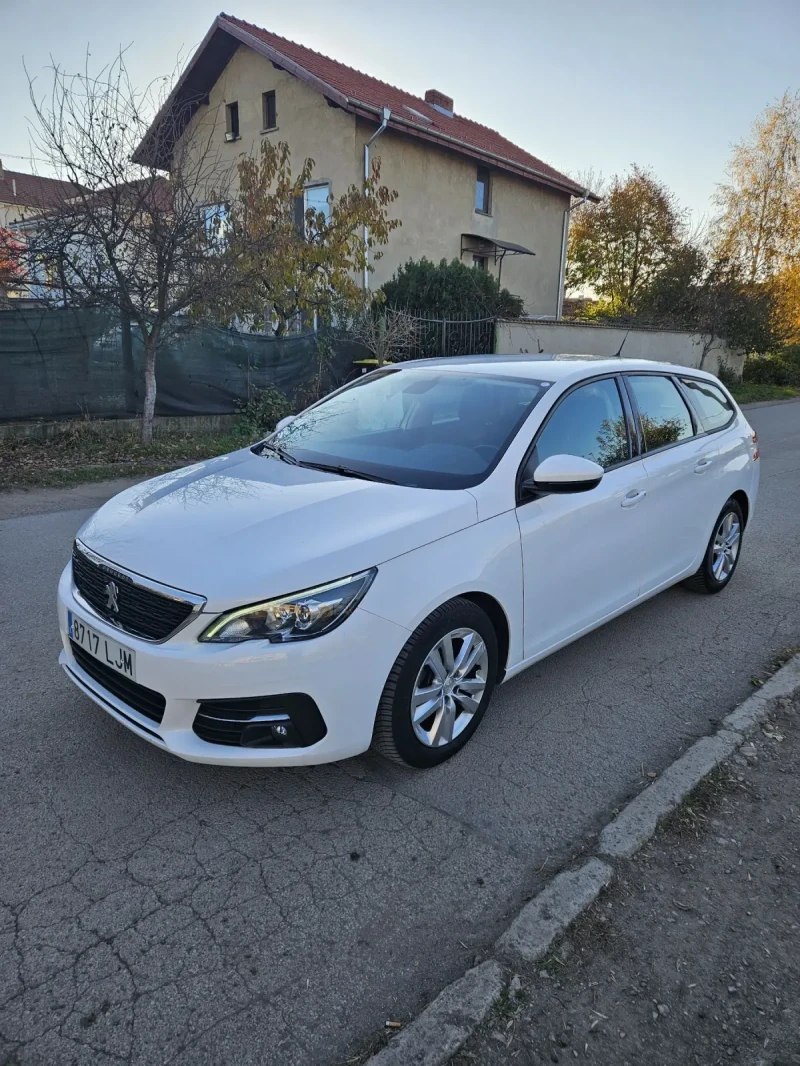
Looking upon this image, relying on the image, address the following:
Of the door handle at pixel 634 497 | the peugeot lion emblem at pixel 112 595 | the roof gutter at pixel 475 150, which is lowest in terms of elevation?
the peugeot lion emblem at pixel 112 595

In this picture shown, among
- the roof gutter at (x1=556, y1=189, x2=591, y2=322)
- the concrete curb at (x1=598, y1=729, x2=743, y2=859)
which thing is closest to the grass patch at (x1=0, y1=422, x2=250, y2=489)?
the concrete curb at (x1=598, y1=729, x2=743, y2=859)

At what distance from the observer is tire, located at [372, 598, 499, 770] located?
8.94ft

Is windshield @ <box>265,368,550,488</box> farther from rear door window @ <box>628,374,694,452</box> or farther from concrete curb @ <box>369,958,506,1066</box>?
concrete curb @ <box>369,958,506,1066</box>

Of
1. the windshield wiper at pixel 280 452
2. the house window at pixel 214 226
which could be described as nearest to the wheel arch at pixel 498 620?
the windshield wiper at pixel 280 452

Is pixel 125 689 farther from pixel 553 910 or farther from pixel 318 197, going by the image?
pixel 318 197

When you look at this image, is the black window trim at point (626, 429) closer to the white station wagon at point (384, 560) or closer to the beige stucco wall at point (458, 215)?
the white station wagon at point (384, 560)

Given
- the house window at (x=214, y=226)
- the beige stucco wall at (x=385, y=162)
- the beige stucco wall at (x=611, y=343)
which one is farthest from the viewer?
the beige stucco wall at (x=385, y=162)

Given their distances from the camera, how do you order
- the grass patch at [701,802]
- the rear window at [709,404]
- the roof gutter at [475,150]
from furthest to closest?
the roof gutter at [475,150] < the rear window at [709,404] < the grass patch at [701,802]

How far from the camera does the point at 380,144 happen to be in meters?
17.6

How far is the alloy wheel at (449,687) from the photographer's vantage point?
9.36 ft

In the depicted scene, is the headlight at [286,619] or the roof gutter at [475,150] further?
the roof gutter at [475,150]

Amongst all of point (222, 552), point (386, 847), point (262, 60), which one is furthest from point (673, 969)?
point (262, 60)

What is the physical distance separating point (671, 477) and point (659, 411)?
43cm

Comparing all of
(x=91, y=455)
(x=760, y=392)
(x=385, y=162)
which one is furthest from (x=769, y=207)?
(x=91, y=455)
